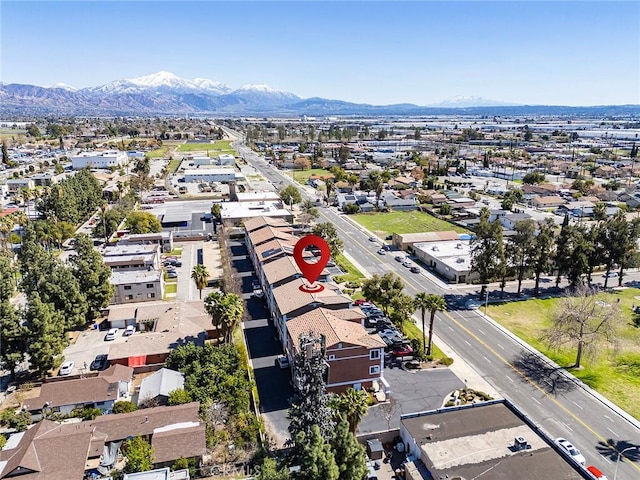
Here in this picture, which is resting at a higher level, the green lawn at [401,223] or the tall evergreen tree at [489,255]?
the tall evergreen tree at [489,255]

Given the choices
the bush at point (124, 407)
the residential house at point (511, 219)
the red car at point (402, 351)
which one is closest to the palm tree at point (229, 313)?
the bush at point (124, 407)

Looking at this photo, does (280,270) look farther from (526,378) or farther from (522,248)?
(522,248)

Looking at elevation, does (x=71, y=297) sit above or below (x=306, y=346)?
below

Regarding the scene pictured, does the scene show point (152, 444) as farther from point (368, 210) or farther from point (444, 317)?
point (368, 210)

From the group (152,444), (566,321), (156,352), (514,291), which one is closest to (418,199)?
(514,291)

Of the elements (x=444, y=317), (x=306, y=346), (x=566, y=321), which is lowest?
(x=444, y=317)

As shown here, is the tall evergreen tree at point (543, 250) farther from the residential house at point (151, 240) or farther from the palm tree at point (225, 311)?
the residential house at point (151, 240)
